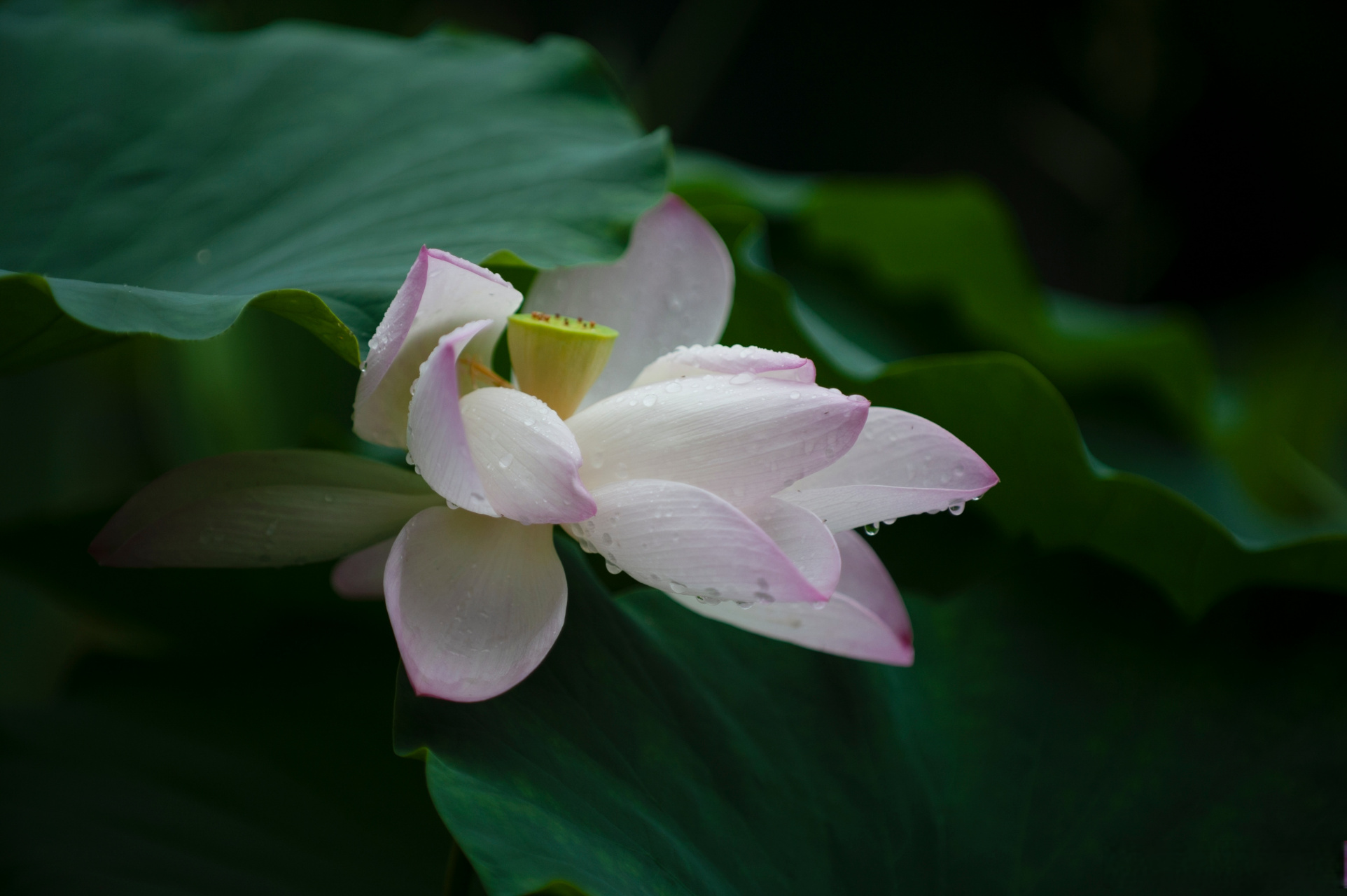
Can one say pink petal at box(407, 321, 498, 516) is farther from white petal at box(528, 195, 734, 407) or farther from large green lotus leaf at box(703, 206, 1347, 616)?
large green lotus leaf at box(703, 206, 1347, 616)

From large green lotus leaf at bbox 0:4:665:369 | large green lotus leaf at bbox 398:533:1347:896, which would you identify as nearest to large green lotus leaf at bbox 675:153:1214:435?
large green lotus leaf at bbox 0:4:665:369

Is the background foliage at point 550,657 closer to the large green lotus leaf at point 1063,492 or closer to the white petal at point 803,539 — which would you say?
the large green lotus leaf at point 1063,492

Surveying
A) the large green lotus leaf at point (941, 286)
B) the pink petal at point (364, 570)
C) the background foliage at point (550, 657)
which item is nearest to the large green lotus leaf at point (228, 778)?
the background foliage at point (550, 657)

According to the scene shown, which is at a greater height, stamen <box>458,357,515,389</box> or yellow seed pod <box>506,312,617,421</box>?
yellow seed pod <box>506,312,617,421</box>

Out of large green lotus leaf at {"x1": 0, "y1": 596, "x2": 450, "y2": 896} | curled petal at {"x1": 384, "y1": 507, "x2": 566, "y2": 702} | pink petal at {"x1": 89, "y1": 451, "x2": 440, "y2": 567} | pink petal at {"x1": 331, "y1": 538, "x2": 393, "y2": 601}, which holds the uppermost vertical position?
curled petal at {"x1": 384, "y1": 507, "x2": 566, "y2": 702}

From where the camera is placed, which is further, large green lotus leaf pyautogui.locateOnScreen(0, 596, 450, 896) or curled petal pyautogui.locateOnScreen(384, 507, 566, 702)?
large green lotus leaf pyautogui.locateOnScreen(0, 596, 450, 896)

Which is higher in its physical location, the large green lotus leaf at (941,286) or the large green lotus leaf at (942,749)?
the large green lotus leaf at (942,749)

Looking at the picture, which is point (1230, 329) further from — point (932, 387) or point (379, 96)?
point (379, 96)
